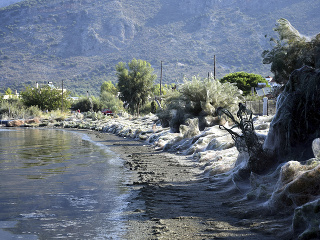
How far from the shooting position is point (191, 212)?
7855 mm

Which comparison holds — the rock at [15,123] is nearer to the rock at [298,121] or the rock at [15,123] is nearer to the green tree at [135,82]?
the green tree at [135,82]

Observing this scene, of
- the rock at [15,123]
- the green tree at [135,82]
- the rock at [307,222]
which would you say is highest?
the green tree at [135,82]

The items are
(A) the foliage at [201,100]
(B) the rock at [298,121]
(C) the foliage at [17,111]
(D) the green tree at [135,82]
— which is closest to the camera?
(B) the rock at [298,121]

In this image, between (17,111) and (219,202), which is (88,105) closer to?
(17,111)

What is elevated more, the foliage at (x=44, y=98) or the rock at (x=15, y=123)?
the foliage at (x=44, y=98)

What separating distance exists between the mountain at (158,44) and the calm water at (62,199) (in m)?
114

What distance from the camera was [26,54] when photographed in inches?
6703

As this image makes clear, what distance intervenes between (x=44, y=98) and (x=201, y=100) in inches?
2040

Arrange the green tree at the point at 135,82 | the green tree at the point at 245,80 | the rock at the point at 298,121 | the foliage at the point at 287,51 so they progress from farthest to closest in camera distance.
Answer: the green tree at the point at 245,80 < the green tree at the point at 135,82 < the foliage at the point at 287,51 < the rock at the point at 298,121

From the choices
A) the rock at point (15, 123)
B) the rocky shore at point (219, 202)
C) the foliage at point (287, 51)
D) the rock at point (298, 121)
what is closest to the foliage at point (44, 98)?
the rock at point (15, 123)

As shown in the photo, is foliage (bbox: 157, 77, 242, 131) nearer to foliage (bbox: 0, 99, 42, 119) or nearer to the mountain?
foliage (bbox: 0, 99, 42, 119)

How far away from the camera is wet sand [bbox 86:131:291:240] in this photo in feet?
21.3

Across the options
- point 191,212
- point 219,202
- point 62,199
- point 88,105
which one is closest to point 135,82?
point 88,105

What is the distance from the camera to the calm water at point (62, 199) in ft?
22.8
